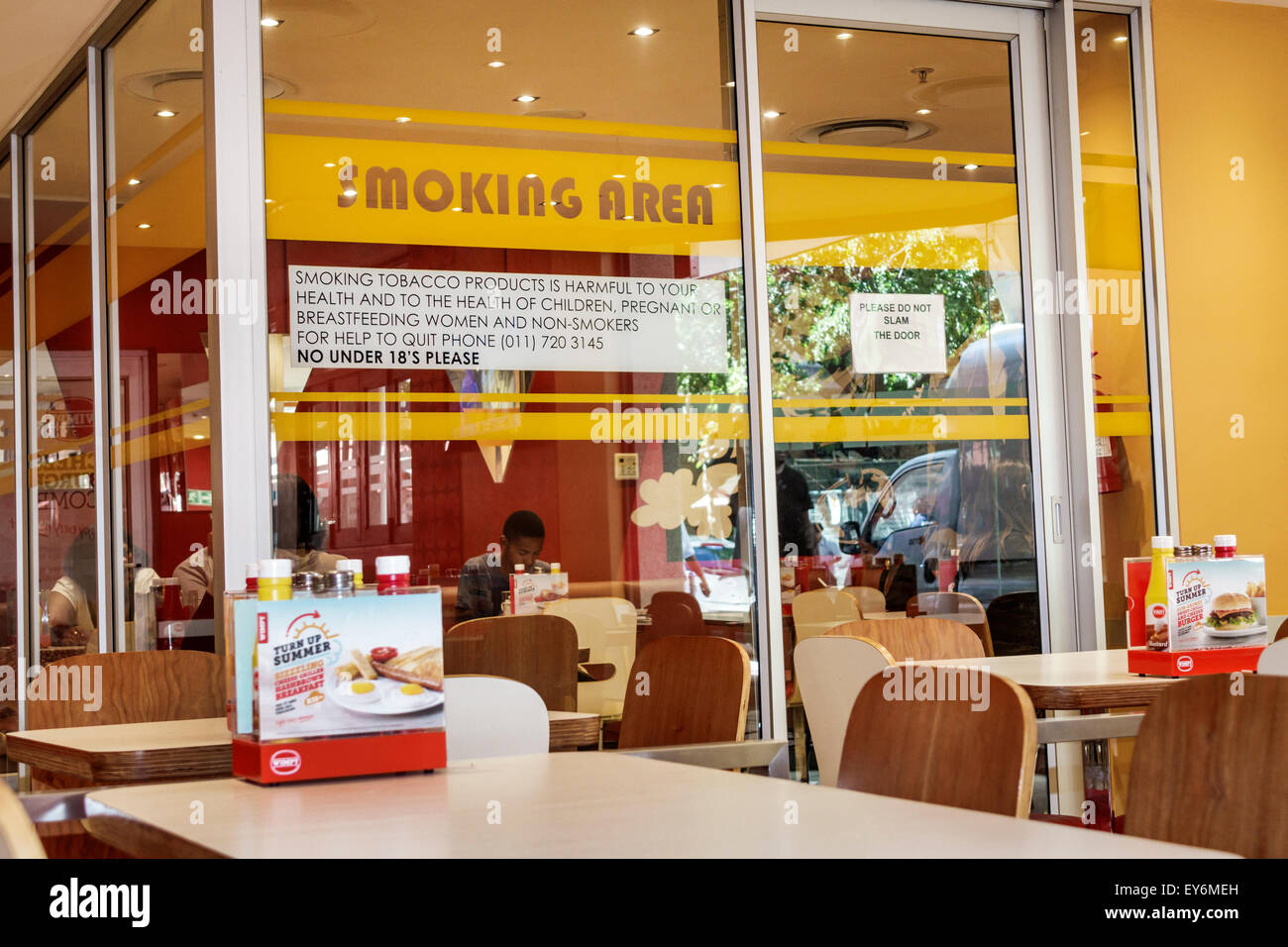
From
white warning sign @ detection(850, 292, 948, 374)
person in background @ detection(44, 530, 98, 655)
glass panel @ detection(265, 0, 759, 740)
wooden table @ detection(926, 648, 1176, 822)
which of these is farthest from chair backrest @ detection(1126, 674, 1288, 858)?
person in background @ detection(44, 530, 98, 655)

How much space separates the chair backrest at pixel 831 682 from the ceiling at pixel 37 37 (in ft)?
10.7

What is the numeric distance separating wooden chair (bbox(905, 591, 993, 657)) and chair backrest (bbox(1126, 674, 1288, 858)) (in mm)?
2891

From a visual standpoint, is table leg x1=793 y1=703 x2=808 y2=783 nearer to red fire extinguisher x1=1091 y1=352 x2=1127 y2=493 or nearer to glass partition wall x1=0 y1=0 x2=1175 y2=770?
glass partition wall x1=0 y1=0 x2=1175 y2=770

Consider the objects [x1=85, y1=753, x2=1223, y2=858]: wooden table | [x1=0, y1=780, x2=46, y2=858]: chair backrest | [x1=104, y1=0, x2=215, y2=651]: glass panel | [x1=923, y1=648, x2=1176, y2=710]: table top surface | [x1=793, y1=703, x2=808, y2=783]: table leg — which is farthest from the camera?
[x1=793, y1=703, x2=808, y2=783]: table leg

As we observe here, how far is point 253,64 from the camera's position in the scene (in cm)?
396

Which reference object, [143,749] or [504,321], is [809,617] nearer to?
[504,321]

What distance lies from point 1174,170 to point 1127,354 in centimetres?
70

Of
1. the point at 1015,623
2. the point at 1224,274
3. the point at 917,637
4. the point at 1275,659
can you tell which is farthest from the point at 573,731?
the point at 1224,274

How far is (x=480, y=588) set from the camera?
4.05m

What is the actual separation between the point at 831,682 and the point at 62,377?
3.67 metres

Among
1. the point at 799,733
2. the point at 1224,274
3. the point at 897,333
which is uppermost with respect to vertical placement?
the point at 1224,274

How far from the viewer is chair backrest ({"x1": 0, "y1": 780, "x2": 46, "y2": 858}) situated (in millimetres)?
1072

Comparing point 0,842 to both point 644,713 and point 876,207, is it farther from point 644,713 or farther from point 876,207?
point 876,207
